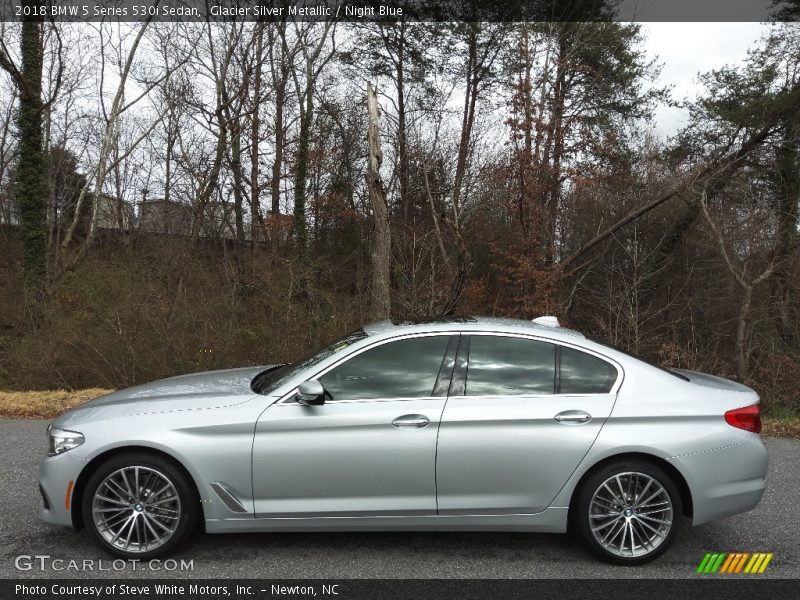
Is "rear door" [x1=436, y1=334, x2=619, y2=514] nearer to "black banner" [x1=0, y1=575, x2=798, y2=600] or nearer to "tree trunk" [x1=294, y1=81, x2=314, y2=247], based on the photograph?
"black banner" [x1=0, y1=575, x2=798, y2=600]

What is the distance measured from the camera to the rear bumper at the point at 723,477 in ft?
12.4

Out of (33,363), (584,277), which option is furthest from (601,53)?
(33,363)

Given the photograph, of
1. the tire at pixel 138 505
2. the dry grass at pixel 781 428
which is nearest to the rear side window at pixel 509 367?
the tire at pixel 138 505

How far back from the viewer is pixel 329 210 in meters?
24.4

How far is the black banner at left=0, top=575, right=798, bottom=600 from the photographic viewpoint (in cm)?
337

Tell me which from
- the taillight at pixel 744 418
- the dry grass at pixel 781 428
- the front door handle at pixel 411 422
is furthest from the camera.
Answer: the dry grass at pixel 781 428

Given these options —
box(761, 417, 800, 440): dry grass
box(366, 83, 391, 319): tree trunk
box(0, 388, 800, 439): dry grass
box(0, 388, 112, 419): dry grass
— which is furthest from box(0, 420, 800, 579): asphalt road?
box(366, 83, 391, 319): tree trunk

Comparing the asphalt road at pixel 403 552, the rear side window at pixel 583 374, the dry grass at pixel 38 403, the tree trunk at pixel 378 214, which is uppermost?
the tree trunk at pixel 378 214

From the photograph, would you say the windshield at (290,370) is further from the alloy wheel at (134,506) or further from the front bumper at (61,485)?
the front bumper at (61,485)

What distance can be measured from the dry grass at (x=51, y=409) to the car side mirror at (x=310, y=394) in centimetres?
585

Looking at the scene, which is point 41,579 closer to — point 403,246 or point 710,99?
point 403,246

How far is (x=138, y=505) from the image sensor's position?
3740 mm

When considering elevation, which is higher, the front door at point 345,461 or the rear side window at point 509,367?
the rear side window at point 509,367

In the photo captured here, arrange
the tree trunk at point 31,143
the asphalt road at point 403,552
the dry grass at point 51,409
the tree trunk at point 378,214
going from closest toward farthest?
the asphalt road at point 403,552
the dry grass at point 51,409
the tree trunk at point 378,214
the tree trunk at point 31,143
